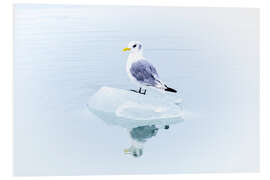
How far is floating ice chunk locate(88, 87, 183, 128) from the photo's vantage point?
2090 mm

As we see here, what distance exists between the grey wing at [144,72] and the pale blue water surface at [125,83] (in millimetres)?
40

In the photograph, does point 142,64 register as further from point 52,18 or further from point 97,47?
point 52,18

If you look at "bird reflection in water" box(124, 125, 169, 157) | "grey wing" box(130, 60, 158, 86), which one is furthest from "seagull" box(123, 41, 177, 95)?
"bird reflection in water" box(124, 125, 169, 157)

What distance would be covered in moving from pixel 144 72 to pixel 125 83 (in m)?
0.13

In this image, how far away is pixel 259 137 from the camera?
2.21m

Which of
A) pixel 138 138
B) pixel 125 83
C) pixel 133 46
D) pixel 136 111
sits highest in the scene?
pixel 133 46

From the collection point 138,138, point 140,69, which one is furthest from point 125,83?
point 138,138

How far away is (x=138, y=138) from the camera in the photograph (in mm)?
2107

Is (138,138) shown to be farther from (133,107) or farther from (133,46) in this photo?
(133,46)

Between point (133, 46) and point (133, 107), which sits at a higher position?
point (133, 46)

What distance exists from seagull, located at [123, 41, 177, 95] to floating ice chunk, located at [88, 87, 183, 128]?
0.06 m

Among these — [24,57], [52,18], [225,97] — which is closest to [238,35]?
[225,97]

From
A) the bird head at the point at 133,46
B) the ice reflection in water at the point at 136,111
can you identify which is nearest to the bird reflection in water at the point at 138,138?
the ice reflection in water at the point at 136,111

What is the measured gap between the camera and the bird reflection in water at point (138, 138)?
2.10 metres
